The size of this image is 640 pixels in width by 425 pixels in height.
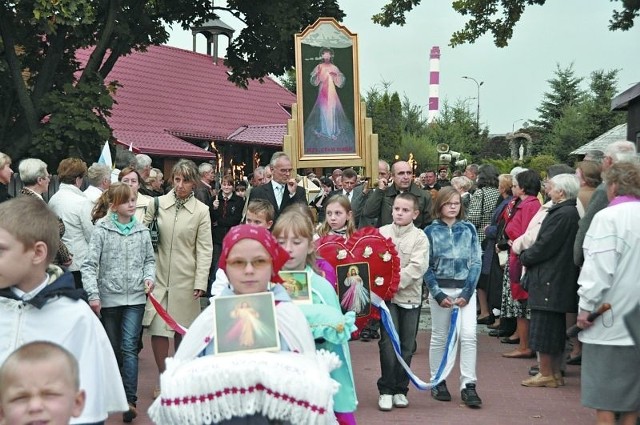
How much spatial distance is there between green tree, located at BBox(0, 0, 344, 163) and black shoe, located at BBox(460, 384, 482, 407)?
10.7 m

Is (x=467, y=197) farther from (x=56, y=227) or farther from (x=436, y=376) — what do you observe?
(x=56, y=227)

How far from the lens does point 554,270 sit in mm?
8383

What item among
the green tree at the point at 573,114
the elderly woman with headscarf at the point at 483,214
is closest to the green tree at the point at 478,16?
the elderly woman with headscarf at the point at 483,214

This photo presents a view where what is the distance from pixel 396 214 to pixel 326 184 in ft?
33.3

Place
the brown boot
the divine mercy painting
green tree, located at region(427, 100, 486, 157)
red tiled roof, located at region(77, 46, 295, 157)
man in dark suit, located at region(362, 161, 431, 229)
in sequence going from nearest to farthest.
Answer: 1. the brown boot
2. man in dark suit, located at region(362, 161, 431, 229)
3. the divine mercy painting
4. red tiled roof, located at region(77, 46, 295, 157)
5. green tree, located at region(427, 100, 486, 157)

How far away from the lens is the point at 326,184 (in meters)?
17.9

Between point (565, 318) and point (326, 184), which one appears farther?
point (326, 184)

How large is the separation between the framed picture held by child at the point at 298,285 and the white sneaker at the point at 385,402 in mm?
3317

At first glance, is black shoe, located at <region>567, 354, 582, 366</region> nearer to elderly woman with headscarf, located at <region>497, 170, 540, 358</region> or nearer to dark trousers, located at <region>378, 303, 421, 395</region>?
elderly woman with headscarf, located at <region>497, 170, 540, 358</region>

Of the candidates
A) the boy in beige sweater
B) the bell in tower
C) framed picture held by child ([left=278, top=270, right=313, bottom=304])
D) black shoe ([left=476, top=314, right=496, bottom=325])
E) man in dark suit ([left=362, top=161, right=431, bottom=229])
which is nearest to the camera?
framed picture held by child ([left=278, top=270, right=313, bottom=304])

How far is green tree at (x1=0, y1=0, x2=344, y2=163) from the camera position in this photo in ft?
57.0

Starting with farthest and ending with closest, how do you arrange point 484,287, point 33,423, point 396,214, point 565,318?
point 484,287 < point 565,318 < point 396,214 < point 33,423

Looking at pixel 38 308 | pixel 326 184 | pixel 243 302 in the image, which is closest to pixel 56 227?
pixel 38 308

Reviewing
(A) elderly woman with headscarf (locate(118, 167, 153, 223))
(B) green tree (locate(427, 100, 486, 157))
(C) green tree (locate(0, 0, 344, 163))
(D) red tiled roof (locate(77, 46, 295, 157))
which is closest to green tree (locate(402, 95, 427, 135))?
(B) green tree (locate(427, 100, 486, 157))
